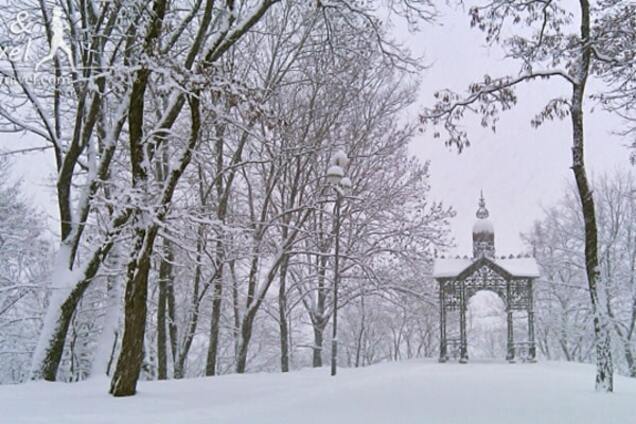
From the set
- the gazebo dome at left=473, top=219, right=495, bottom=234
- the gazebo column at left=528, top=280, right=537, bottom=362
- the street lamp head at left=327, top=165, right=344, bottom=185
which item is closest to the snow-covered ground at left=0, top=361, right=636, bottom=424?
the street lamp head at left=327, top=165, right=344, bottom=185

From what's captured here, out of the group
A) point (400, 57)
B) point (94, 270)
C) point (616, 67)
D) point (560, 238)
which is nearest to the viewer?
point (616, 67)

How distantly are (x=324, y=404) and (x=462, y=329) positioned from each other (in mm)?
12701

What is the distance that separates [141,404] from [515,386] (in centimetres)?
628

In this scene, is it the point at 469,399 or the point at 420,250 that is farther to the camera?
the point at 420,250

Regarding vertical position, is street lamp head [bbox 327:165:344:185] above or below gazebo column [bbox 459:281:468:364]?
above

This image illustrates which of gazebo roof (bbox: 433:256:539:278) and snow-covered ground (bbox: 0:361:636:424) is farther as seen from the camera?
gazebo roof (bbox: 433:256:539:278)

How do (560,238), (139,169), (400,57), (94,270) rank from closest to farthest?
(139,169), (94,270), (400,57), (560,238)

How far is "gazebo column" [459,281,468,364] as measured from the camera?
1747 centimetres

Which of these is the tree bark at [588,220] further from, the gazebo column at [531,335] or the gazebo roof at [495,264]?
the gazebo roof at [495,264]

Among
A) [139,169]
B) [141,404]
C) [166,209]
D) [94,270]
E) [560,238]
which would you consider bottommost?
[141,404]

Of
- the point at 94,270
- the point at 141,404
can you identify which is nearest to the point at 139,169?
the point at 94,270

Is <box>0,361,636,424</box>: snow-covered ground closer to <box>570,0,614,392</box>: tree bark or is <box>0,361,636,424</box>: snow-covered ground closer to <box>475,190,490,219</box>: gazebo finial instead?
<box>570,0,614,392</box>: tree bark

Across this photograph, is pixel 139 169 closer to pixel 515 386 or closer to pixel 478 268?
pixel 515 386

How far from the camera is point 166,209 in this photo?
7.32 m
